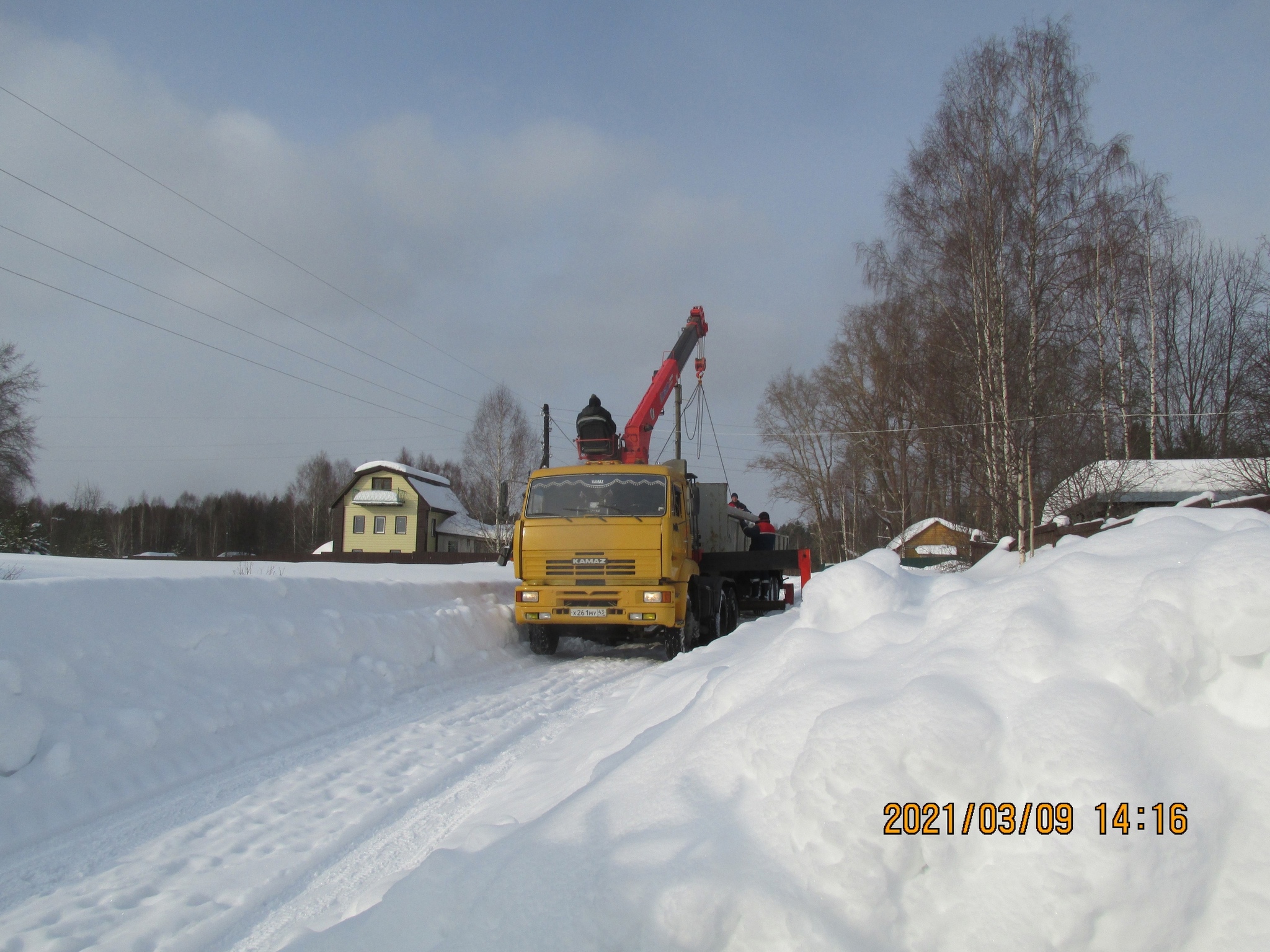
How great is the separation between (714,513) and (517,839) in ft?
35.8

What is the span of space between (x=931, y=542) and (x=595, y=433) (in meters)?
39.9

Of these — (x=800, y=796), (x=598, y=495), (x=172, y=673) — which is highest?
(x=598, y=495)

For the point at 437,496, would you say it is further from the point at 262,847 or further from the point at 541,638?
the point at 262,847

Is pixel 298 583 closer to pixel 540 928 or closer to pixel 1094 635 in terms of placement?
pixel 540 928

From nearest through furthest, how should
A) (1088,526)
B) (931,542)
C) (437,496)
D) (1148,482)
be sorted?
(1088,526), (1148,482), (931,542), (437,496)

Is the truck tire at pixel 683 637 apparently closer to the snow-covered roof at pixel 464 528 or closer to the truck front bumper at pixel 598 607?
the truck front bumper at pixel 598 607

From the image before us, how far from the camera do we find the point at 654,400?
567 inches

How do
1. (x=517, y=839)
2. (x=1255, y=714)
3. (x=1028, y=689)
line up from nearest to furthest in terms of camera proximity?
(x=1255, y=714), (x=1028, y=689), (x=517, y=839)

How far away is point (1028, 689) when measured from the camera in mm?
2770

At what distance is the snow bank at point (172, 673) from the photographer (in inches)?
180

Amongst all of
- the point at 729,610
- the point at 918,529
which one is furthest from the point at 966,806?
the point at 918,529

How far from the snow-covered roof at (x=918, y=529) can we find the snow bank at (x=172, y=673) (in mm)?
30752

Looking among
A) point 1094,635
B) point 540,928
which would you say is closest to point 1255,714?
point 1094,635

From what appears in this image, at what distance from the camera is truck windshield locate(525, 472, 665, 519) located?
10.7 meters
